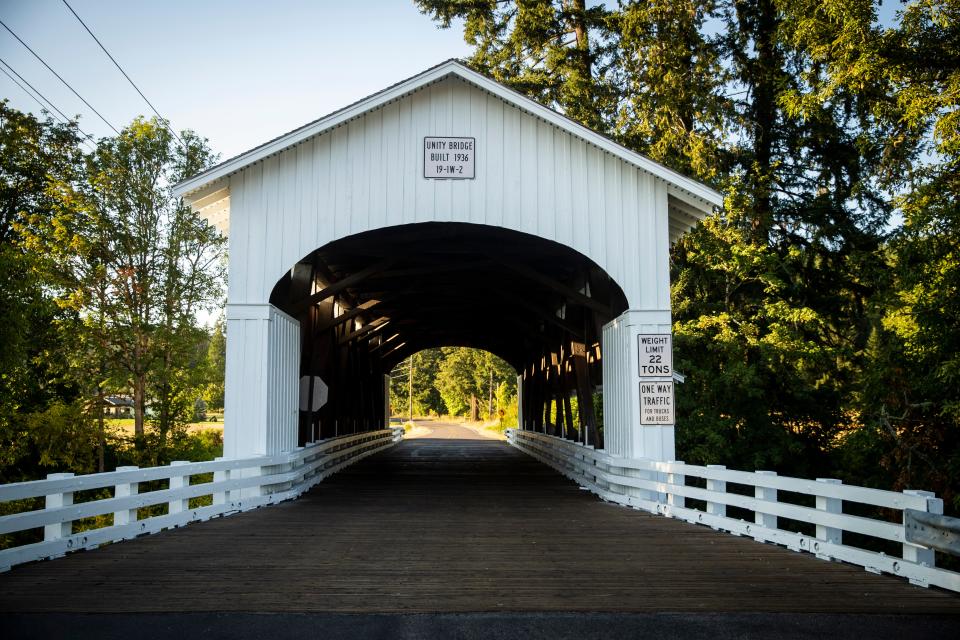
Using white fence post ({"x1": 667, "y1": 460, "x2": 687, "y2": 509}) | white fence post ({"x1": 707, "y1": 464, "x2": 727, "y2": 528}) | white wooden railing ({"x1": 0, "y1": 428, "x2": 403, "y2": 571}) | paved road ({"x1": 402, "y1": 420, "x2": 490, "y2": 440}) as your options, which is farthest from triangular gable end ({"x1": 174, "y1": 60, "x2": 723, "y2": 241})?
paved road ({"x1": 402, "y1": 420, "x2": 490, "y2": 440})

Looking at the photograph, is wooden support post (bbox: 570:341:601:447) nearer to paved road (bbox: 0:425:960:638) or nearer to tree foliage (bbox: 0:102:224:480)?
paved road (bbox: 0:425:960:638)

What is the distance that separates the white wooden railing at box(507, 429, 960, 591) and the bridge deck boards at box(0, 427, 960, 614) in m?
0.16

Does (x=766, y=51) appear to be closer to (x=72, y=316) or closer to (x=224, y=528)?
(x=224, y=528)

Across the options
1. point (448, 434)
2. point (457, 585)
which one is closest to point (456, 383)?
point (448, 434)

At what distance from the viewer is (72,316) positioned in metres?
24.8

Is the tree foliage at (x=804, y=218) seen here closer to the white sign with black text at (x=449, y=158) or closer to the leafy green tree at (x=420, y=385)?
the white sign with black text at (x=449, y=158)

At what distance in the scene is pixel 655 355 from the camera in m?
10.3

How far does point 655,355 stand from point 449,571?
5446 millimetres

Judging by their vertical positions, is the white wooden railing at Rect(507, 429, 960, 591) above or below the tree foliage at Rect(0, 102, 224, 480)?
Answer: below

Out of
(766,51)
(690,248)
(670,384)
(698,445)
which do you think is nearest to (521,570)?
(670,384)

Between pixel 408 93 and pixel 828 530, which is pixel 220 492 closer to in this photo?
pixel 408 93

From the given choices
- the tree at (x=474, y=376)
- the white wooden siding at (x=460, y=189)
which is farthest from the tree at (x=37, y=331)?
the tree at (x=474, y=376)

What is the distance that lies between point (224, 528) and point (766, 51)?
1742 cm

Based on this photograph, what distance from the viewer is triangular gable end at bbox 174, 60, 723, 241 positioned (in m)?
10.4
